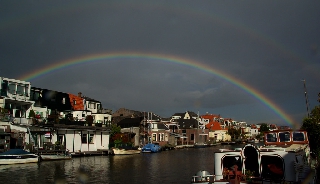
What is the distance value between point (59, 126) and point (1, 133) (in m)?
13.2

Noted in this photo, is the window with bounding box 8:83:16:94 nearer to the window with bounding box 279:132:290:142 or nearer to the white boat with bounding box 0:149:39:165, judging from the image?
the white boat with bounding box 0:149:39:165

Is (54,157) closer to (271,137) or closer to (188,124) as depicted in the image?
(271,137)

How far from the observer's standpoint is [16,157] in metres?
47.2

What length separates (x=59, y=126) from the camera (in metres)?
63.0

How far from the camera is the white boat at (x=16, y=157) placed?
1821 inches

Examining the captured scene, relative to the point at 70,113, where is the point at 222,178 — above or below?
below

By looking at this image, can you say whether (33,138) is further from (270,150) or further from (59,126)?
(270,150)

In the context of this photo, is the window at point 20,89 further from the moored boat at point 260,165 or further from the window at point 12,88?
the moored boat at point 260,165

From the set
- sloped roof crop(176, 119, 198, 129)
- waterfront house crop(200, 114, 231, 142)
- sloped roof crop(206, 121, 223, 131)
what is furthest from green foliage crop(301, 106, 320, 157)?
sloped roof crop(206, 121, 223, 131)

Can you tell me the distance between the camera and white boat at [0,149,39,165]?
46.2m

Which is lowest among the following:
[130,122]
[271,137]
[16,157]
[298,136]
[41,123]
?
[16,157]

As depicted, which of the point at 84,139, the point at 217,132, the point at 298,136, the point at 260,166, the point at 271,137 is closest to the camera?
the point at 260,166

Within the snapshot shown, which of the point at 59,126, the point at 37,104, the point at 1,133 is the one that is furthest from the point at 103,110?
the point at 1,133

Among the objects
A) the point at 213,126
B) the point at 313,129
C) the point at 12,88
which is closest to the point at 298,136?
the point at 313,129
